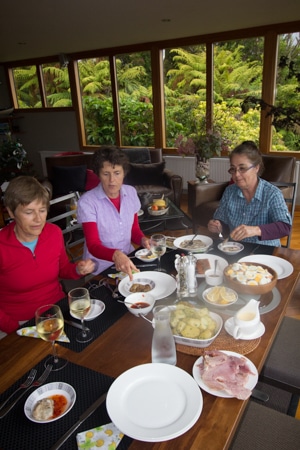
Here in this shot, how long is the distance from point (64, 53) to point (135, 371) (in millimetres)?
6363

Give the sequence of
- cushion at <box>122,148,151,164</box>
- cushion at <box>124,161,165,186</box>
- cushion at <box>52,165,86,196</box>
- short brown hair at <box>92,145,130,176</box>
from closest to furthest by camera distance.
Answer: short brown hair at <box>92,145,130,176</box>
cushion at <box>52,165,86,196</box>
cushion at <box>124,161,165,186</box>
cushion at <box>122,148,151,164</box>

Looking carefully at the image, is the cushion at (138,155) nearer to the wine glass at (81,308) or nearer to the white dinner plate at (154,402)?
the wine glass at (81,308)

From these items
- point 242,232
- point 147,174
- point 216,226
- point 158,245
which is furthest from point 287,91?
point 158,245

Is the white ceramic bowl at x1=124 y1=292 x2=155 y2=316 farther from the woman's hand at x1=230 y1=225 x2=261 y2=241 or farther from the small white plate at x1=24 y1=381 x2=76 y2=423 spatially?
the woman's hand at x1=230 y1=225 x2=261 y2=241

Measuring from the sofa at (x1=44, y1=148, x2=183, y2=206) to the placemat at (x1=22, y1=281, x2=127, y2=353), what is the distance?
3.05 meters

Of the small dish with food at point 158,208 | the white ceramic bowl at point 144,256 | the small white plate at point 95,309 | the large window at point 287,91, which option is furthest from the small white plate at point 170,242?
the large window at point 287,91

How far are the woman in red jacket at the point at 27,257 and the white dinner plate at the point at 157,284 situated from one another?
17cm

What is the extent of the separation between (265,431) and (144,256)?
0.88 meters

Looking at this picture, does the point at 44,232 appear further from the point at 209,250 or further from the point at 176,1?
the point at 176,1

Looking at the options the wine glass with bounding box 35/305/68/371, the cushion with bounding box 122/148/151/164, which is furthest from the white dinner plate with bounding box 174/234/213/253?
the cushion with bounding box 122/148/151/164

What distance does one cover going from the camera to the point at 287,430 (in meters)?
1.03

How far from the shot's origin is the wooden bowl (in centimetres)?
123

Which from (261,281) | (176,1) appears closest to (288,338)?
(261,281)

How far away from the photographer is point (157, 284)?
139cm
